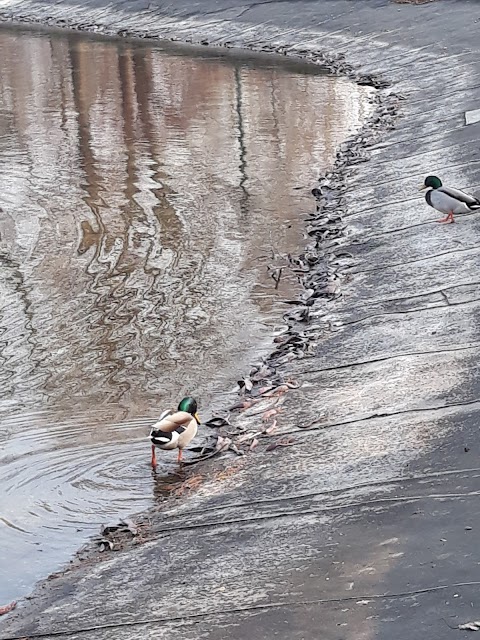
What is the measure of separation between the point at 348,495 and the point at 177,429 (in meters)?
1.71

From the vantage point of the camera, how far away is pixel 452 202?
1407 centimetres

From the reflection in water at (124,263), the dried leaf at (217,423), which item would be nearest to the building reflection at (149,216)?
the reflection in water at (124,263)

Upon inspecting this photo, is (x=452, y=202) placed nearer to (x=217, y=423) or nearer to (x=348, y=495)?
(x=217, y=423)

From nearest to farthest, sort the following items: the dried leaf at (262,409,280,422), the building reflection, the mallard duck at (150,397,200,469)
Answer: the mallard duck at (150,397,200,469) → the dried leaf at (262,409,280,422) → the building reflection

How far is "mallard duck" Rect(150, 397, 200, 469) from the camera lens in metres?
8.70

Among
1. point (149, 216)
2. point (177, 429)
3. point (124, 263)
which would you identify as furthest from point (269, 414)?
point (149, 216)

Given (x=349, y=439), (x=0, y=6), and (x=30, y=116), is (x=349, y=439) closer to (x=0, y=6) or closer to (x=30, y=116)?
(x=30, y=116)

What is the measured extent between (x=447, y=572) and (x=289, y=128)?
59.2 feet

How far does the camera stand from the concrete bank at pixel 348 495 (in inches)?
242

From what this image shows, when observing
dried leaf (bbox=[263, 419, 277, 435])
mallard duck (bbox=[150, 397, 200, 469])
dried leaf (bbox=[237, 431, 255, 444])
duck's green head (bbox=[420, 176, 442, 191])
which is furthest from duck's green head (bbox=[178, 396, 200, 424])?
duck's green head (bbox=[420, 176, 442, 191])

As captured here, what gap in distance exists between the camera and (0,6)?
49156 millimetres

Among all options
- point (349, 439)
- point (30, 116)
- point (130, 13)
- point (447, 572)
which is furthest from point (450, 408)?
point (130, 13)

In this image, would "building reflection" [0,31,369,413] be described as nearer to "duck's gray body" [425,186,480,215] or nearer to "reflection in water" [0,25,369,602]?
"reflection in water" [0,25,369,602]

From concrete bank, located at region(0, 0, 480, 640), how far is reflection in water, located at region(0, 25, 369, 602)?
67 centimetres
